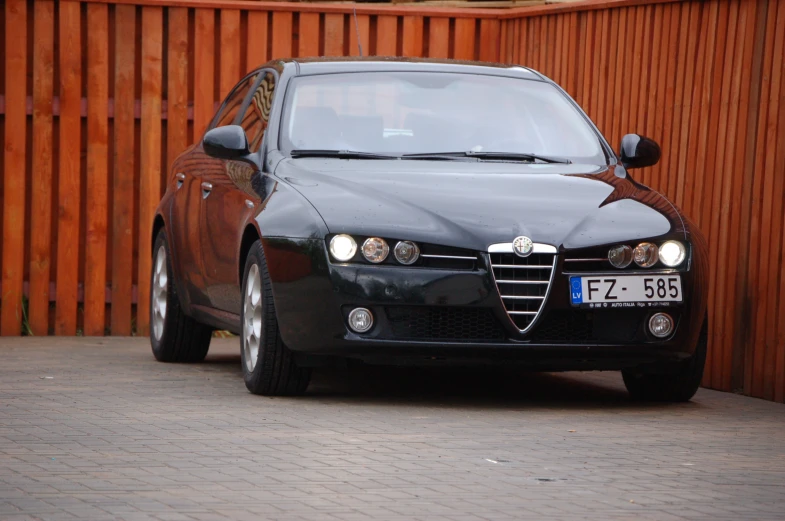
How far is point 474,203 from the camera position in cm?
757

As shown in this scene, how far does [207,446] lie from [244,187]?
7.80ft

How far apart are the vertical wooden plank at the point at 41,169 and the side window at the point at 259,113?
2.99 metres

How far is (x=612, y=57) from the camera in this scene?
11.1 m

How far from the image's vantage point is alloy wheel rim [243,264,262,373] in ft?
26.1

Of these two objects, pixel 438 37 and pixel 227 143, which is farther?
pixel 438 37

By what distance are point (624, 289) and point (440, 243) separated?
0.91 meters

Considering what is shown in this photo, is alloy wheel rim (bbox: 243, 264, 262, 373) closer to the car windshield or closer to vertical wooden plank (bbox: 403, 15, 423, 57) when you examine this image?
the car windshield

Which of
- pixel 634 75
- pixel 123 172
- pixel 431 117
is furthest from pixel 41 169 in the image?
pixel 634 75

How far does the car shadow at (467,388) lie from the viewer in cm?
799

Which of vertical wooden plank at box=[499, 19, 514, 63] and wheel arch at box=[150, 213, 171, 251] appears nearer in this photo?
wheel arch at box=[150, 213, 171, 251]

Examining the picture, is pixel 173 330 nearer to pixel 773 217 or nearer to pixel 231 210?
pixel 231 210

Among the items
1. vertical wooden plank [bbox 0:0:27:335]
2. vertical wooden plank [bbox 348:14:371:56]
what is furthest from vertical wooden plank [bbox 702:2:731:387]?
vertical wooden plank [bbox 0:0:27:335]

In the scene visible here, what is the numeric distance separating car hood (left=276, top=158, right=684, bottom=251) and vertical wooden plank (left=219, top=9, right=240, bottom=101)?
4291mm

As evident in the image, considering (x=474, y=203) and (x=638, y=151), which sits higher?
(x=638, y=151)
